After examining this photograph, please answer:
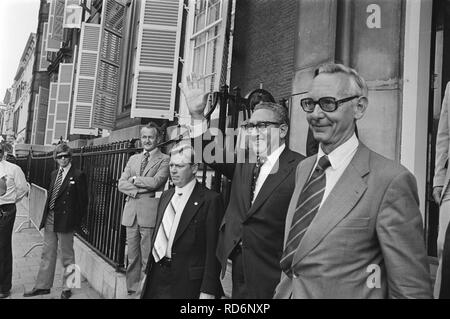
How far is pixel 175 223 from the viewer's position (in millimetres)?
2697

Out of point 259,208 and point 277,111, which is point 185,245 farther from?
point 277,111

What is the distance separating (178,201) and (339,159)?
152 cm

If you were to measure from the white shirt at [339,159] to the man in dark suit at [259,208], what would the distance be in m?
0.58

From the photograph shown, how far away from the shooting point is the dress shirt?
4.86 meters

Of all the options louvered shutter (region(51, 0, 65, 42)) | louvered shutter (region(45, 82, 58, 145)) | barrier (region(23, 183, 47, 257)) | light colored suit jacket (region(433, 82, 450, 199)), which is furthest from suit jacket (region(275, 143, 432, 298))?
louvered shutter (region(51, 0, 65, 42))

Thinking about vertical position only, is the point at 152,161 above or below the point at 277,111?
below

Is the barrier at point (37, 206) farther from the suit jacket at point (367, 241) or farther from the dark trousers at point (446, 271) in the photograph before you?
the dark trousers at point (446, 271)

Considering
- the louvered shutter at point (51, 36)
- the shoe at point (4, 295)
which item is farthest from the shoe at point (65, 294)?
the louvered shutter at point (51, 36)

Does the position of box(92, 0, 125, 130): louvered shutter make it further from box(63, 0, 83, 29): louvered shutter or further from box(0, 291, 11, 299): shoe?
box(0, 291, 11, 299): shoe

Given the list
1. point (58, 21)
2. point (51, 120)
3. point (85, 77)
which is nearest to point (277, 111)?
point (85, 77)

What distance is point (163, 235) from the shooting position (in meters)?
2.70

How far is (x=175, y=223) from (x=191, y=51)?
5.61 m

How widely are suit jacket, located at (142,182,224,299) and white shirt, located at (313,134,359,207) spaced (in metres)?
1.23

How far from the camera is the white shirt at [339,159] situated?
1600mm
